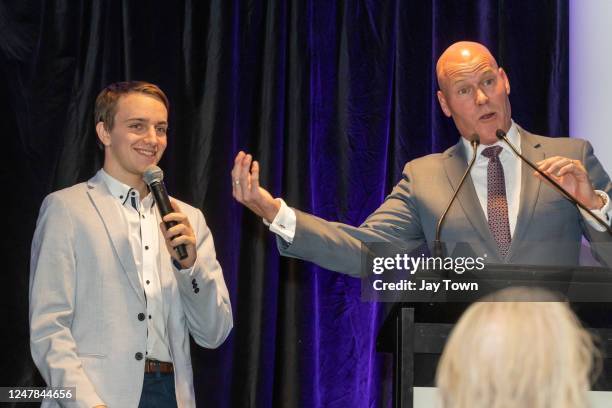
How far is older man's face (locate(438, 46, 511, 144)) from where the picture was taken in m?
3.28

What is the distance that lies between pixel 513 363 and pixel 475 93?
1953 millimetres

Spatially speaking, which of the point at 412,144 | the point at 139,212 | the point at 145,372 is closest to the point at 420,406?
the point at 145,372

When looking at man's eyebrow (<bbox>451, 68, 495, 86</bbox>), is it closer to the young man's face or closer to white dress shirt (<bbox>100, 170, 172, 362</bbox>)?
the young man's face

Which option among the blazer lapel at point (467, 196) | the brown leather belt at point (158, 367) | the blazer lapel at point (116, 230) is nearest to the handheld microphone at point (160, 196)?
the blazer lapel at point (116, 230)

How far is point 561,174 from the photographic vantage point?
248 cm

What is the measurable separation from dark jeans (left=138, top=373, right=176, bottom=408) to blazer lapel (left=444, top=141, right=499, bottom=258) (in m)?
1.09

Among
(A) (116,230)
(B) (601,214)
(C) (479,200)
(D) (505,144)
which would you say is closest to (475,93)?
(D) (505,144)

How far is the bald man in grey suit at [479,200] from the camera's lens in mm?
2529

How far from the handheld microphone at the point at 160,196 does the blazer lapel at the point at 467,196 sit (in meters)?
0.95

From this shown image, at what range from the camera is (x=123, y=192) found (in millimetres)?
3156

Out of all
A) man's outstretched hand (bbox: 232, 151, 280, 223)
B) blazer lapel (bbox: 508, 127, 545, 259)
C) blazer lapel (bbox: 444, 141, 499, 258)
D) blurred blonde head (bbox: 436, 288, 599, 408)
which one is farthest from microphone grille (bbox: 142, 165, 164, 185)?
blurred blonde head (bbox: 436, 288, 599, 408)

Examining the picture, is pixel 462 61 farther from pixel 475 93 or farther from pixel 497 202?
pixel 497 202

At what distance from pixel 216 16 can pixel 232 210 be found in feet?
2.81

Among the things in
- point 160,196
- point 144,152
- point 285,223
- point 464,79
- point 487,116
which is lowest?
point 285,223
